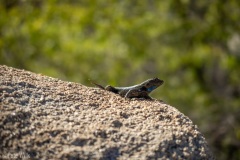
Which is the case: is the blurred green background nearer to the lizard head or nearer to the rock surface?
the lizard head

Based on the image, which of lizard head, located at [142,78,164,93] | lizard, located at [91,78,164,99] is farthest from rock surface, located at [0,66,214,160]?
lizard head, located at [142,78,164,93]

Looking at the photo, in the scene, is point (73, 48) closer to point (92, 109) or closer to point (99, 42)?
point (99, 42)

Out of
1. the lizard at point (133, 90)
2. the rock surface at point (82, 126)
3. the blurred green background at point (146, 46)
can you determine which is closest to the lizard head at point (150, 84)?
the lizard at point (133, 90)

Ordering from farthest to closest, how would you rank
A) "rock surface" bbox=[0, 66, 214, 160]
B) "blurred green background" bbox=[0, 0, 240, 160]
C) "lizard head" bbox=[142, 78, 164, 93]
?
"blurred green background" bbox=[0, 0, 240, 160], "lizard head" bbox=[142, 78, 164, 93], "rock surface" bbox=[0, 66, 214, 160]

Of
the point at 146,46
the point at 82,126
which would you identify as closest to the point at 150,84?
the point at 82,126

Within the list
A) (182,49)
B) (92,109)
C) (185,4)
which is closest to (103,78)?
(182,49)

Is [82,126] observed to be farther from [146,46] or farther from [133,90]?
[146,46]
